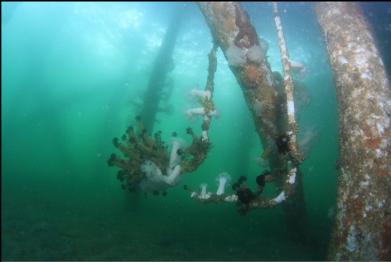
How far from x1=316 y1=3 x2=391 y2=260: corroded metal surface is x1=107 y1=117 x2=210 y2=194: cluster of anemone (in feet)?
8.37

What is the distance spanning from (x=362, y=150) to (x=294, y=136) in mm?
992

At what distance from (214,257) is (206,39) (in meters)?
14.9

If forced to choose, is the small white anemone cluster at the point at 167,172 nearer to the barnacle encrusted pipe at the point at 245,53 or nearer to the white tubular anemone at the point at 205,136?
the white tubular anemone at the point at 205,136

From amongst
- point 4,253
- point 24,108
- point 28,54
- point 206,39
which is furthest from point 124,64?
point 24,108

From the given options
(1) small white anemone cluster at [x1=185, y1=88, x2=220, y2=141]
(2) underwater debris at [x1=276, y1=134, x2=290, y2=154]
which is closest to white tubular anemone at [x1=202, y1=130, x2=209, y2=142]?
(1) small white anemone cluster at [x1=185, y1=88, x2=220, y2=141]

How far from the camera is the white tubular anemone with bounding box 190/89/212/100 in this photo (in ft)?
23.5

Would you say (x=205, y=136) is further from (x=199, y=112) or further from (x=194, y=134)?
(x=199, y=112)

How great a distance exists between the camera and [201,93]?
291 inches

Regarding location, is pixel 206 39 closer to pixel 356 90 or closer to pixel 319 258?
pixel 319 258

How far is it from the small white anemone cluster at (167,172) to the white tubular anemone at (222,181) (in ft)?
2.78

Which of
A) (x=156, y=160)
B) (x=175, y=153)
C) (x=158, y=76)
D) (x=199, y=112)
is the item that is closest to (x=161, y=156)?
(x=156, y=160)

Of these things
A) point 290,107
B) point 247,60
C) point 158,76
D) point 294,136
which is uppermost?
point 158,76

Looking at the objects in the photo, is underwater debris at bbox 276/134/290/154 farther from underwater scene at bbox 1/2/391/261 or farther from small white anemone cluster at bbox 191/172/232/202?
small white anemone cluster at bbox 191/172/232/202

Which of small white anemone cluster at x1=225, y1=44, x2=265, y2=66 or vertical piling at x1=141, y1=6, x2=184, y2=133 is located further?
vertical piling at x1=141, y1=6, x2=184, y2=133
